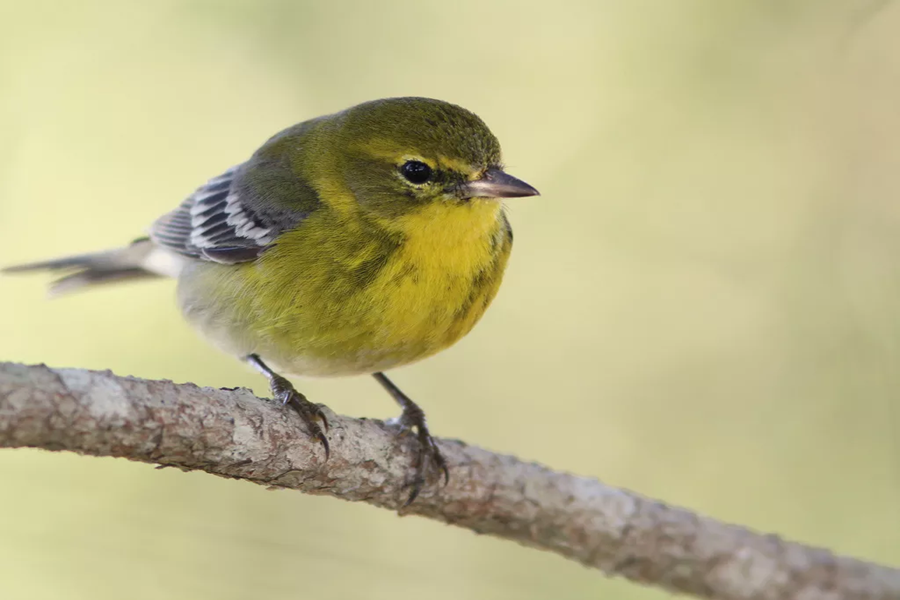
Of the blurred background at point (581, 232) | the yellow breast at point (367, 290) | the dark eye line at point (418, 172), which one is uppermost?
the blurred background at point (581, 232)

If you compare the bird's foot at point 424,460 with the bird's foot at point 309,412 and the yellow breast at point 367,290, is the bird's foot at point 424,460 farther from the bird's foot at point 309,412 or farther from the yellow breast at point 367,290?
the bird's foot at point 309,412

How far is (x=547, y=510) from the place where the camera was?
418cm

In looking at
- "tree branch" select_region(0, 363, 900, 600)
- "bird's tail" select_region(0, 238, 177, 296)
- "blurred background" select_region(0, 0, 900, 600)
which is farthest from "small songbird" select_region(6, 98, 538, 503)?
"blurred background" select_region(0, 0, 900, 600)

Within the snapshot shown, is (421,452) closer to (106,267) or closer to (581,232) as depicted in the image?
(106,267)

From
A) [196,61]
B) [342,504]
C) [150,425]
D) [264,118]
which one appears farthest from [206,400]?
[196,61]

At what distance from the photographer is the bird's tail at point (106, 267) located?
593 centimetres

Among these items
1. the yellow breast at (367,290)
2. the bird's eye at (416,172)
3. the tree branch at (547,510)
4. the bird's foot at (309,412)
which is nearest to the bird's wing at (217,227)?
the yellow breast at (367,290)

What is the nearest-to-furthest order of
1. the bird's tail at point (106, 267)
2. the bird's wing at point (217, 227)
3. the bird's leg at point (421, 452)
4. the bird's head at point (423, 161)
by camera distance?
the bird's leg at point (421, 452) → the bird's head at point (423, 161) → the bird's wing at point (217, 227) → the bird's tail at point (106, 267)

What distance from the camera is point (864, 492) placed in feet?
19.9

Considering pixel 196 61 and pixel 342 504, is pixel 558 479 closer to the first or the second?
pixel 342 504

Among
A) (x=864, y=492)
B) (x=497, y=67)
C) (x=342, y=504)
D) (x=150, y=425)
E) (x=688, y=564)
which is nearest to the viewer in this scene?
(x=150, y=425)

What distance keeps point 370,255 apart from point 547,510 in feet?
4.68

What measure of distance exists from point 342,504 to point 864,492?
3605mm

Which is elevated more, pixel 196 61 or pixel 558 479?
pixel 196 61
